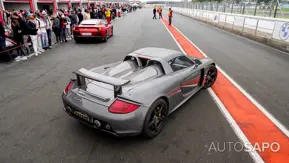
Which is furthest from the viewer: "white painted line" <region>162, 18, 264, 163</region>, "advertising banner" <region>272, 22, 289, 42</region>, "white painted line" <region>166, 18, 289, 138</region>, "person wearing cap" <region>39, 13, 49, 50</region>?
"advertising banner" <region>272, 22, 289, 42</region>

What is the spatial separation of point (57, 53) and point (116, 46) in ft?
10.3

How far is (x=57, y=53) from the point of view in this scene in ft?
30.9

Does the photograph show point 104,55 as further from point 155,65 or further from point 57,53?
point 155,65

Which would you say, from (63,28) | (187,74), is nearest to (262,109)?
(187,74)

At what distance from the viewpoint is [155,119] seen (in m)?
3.38

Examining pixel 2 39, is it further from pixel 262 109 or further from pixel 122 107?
pixel 262 109

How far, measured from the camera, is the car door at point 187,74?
411 cm

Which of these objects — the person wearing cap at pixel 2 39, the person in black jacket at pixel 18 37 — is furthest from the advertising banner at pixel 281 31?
the person wearing cap at pixel 2 39

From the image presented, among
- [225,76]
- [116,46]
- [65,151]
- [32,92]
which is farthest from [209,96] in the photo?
[116,46]

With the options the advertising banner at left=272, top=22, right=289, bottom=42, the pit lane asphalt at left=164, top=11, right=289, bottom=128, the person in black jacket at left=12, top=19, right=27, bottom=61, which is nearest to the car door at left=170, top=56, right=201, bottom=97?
the pit lane asphalt at left=164, top=11, right=289, bottom=128

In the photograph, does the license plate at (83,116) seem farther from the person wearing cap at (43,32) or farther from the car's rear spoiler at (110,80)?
the person wearing cap at (43,32)

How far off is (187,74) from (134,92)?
5.14ft

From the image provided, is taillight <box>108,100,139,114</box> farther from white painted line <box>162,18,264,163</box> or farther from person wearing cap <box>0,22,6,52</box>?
person wearing cap <box>0,22,6,52</box>

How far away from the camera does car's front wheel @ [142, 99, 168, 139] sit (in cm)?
315
